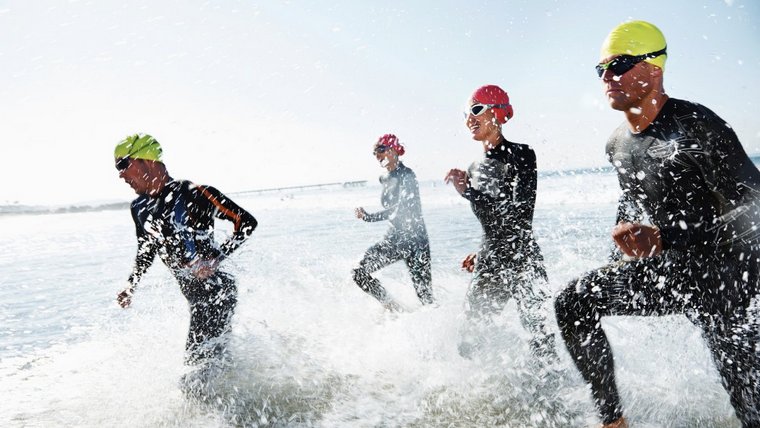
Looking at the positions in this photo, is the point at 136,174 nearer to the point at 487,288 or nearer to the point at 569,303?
the point at 487,288

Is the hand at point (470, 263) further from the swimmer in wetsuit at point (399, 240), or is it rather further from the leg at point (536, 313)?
the swimmer in wetsuit at point (399, 240)

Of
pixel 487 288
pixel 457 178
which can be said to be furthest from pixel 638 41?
pixel 487 288

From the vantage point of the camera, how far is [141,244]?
3.64 metres

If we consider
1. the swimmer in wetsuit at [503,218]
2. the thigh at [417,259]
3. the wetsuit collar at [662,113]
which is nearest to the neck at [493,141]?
the swimmer in wetsuit at [503,218]

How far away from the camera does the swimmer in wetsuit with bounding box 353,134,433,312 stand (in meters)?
5.29

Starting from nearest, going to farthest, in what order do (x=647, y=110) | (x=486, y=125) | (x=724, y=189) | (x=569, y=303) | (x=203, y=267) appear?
(x=724, y=189), (x=647, y=110), (x=569, y=303), (x=203, y=267), (x=486, y=125)

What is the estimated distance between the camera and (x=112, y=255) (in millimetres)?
12320

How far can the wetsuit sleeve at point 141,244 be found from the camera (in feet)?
11.3

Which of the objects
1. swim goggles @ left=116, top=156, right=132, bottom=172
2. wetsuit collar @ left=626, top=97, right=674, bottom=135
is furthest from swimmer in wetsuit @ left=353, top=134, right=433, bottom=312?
wetsuit collar @ left=626, top=97, right=674, bottom=135

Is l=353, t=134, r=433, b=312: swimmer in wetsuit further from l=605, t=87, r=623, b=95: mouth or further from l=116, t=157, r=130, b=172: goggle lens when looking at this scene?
l=605, t=87, r=623, b=95: mouth

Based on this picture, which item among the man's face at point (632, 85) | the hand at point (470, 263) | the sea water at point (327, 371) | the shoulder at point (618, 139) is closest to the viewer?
the man's face at point (632, 85)

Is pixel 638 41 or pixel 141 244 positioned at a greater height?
pixel 638 41

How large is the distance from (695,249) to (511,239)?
1.46 meters

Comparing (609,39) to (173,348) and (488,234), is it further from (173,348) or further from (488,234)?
(173,348)
